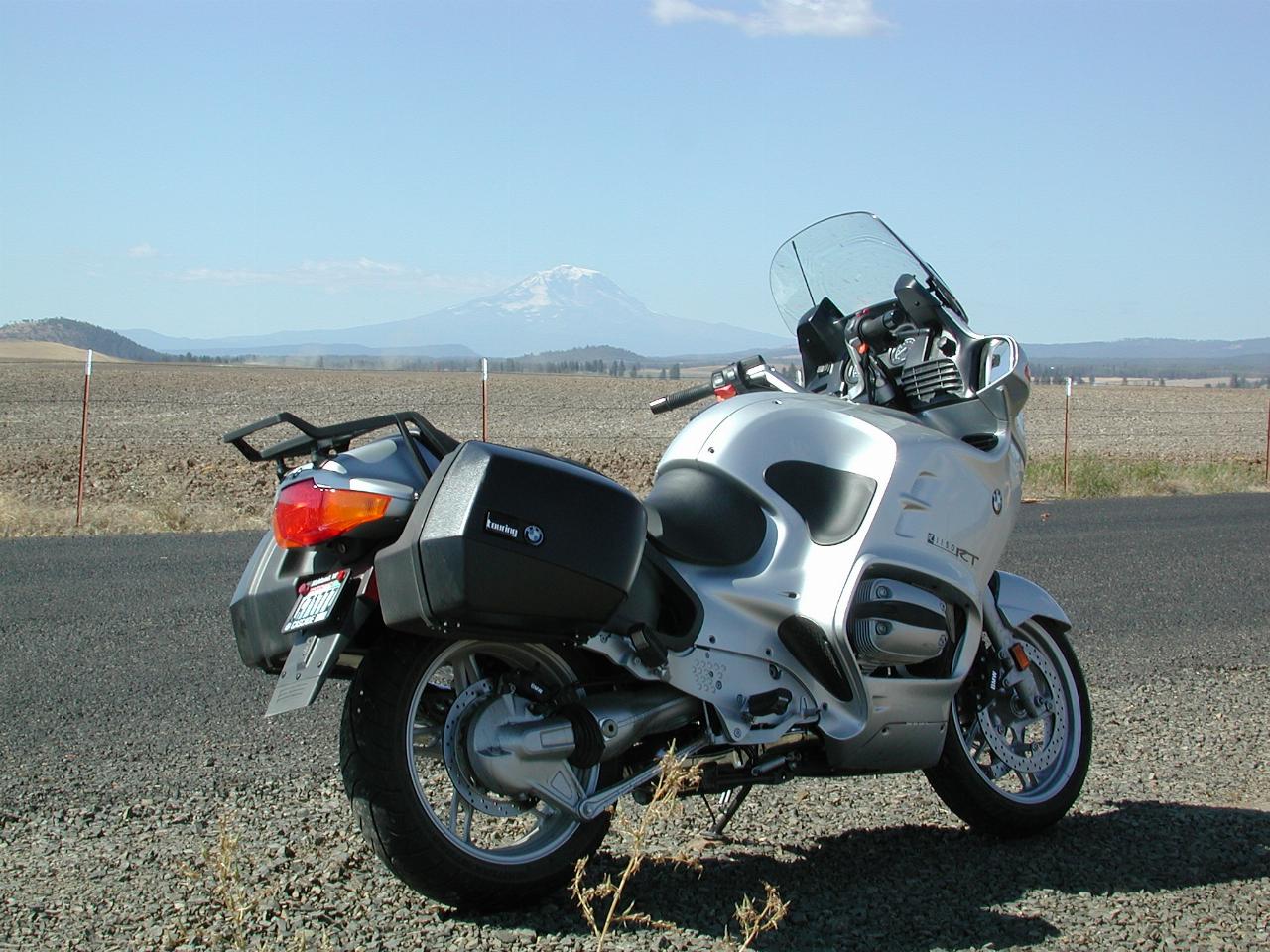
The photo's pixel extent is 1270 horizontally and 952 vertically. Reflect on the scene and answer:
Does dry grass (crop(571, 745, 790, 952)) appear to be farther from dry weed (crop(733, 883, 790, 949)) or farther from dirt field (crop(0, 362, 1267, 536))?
dirt field (crop(0, 362, 1267, 536))

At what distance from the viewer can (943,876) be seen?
416 centimetres

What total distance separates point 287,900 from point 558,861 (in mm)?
730

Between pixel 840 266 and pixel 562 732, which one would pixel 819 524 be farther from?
pixel 840 266

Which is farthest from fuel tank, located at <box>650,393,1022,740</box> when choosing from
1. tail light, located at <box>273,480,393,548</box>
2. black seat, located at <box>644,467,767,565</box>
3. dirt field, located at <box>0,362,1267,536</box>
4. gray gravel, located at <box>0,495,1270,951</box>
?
dirt field, located at <box>0,362,1267,536</box>

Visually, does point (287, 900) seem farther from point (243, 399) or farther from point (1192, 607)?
point (243, 399)

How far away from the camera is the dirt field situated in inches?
643

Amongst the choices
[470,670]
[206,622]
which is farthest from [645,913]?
[206,622]

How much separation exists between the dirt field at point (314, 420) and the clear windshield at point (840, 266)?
935 cm

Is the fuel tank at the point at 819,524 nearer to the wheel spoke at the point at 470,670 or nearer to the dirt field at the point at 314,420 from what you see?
the wheel spoke at the point at 470,670

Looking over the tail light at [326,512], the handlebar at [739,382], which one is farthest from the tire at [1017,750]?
the tail light at [326,512]

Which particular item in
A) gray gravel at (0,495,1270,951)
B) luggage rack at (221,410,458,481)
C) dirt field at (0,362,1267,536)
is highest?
luggage rack at (221,410,458,481)

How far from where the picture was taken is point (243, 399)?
56.7 metres

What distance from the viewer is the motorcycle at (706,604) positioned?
343 centimetres

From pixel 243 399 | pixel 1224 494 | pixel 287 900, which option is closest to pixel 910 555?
pixel 287 900
